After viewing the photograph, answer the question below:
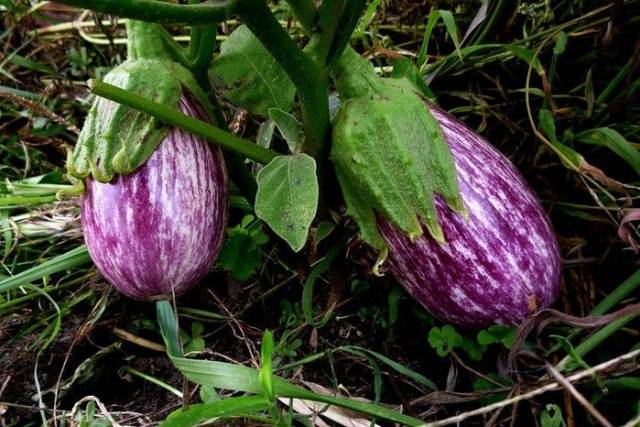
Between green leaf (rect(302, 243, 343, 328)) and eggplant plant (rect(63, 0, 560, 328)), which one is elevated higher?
eggplant plant (rect(63, 0, 560, 328))

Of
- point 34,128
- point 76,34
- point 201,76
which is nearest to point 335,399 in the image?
point 201,76

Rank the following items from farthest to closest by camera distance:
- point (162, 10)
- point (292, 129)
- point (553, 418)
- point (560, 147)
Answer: point (560, 147) < point (292, 129) < point (553, 418) < point (162, 10)

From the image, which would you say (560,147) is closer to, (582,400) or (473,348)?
(473,348)

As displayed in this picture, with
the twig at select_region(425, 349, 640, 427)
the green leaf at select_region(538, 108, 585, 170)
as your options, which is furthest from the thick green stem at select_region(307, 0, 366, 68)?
the twig at select_region(425, 349, 640, 427)

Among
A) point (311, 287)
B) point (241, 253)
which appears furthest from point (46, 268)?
point (311, 287)

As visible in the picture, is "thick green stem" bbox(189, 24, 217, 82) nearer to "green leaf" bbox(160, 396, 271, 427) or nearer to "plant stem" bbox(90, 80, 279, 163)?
"plant stem" bbox(90, 80, 279, 163)

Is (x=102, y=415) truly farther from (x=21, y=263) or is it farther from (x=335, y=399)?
(x=21, y=263)

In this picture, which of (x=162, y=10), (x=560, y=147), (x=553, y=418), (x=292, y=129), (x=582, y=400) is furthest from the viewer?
(x=560, y=147)

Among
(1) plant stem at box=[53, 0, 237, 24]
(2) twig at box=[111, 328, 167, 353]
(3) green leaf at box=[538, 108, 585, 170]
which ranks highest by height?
(1) plant stem at box=[53, 0, 237, 24]
